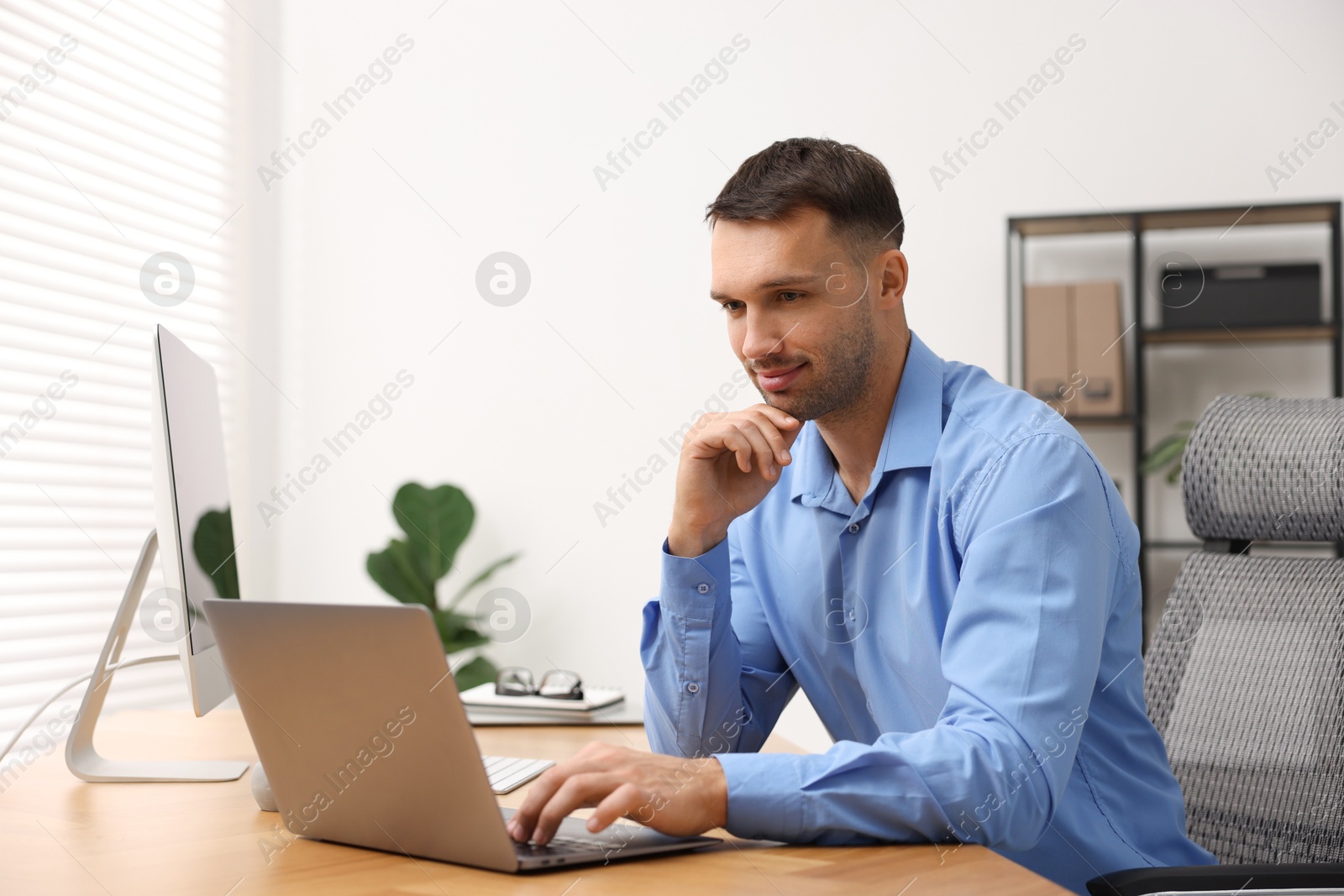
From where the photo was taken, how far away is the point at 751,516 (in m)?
1.38

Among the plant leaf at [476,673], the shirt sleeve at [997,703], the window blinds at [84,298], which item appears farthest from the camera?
the plant leaf at [476,673]

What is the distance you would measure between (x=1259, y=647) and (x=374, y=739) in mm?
1054

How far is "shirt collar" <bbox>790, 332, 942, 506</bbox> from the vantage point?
1.19 meters

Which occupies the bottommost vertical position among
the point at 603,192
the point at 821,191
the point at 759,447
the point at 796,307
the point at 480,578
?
the point at 480,578

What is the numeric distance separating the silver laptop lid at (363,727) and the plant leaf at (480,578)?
2310 mm

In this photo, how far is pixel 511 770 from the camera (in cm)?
112

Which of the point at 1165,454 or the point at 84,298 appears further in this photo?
the point at 1165,454

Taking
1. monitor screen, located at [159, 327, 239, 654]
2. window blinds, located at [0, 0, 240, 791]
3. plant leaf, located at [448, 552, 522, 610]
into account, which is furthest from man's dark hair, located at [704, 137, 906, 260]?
plant leaf, located at [448, 552, 522, 610]

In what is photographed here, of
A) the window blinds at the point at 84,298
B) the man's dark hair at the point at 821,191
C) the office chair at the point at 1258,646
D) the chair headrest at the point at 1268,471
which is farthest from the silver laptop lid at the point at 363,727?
the window blinds at the point at 84,298

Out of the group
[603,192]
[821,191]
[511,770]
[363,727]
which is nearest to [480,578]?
[603,192]

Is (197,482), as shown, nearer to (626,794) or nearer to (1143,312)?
(626,794)

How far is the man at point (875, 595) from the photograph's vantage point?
81cm

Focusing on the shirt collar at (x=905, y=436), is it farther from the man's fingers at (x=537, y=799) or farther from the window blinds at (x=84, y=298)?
the window blinds at (x=84, y=298)

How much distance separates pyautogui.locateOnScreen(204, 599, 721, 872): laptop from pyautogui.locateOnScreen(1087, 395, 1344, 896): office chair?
0.74m
